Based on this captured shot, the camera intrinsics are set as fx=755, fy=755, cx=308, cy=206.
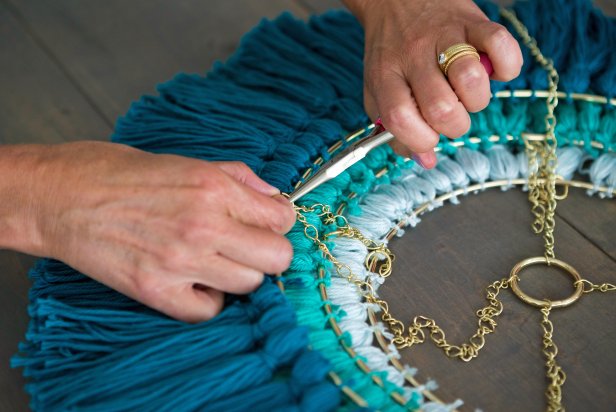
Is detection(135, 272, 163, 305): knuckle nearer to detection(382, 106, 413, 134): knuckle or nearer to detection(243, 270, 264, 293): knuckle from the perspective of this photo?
detection(243, 270, 264, 293): knuckle

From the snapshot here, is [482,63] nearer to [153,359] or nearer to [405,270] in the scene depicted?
[405,270]

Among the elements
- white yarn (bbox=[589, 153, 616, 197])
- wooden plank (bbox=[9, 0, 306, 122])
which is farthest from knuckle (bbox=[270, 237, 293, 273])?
wooden plank (bbox=[9, 0, 306, 122])

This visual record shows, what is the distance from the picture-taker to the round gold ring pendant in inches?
33.7

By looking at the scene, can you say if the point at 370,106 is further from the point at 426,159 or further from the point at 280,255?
the point at 280,255

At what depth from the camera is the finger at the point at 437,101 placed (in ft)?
2.75

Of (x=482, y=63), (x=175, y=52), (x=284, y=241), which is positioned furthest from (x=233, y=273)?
(x=175, y=52)

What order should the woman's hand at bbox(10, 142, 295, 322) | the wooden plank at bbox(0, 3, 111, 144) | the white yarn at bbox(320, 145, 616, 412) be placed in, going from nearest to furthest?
1. the woman's hand at bbox(10, 142, 295, 322)
2. the white yarn at bbox(320, 145, 616, 412)
3. the wooden plank at bbox(0, 3, 111, 144)

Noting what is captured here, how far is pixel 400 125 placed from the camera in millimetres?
853

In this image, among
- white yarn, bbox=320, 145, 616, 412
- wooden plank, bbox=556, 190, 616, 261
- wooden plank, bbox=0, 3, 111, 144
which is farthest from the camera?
wooden plank, bbox=0, 3, 111, 144

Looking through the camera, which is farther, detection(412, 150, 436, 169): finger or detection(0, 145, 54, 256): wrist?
detection(412, 150, 436, 169): finger

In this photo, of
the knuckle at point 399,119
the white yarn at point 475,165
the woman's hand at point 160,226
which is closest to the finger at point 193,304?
the woman's hand at point 160,226

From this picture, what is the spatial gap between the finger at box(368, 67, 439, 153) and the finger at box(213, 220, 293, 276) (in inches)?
7.8

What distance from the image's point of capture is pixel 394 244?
94cm

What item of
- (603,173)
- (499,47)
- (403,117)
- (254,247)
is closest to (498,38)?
(499,47)
